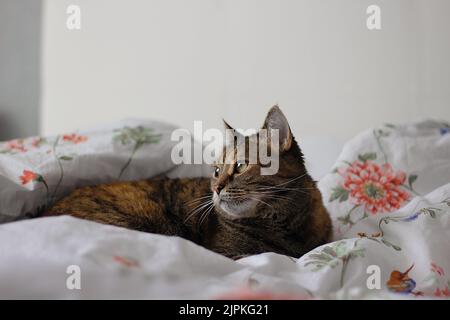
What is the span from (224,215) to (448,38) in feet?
3.57

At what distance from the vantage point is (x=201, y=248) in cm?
67

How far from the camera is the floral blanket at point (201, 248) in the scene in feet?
1.84

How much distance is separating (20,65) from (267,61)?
145 cm

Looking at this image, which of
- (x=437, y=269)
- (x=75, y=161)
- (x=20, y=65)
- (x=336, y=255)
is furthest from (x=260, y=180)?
(x=20, y=65)

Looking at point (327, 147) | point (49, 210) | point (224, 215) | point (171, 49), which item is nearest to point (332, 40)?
point (327, 147)

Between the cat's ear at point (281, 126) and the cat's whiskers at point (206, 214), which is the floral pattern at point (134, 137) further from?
the cat's ear at point (281, 126)

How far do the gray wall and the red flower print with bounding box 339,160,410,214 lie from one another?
5.35 ft

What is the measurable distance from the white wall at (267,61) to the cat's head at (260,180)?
256mm

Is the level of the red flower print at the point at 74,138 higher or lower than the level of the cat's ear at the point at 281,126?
lower

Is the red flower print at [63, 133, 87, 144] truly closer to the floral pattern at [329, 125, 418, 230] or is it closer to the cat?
the cat

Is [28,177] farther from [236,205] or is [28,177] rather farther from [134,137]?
[236,205]

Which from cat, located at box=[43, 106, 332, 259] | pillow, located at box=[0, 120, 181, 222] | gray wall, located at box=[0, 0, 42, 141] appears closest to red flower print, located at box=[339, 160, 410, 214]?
cat, located at box=[43, 106, 332, 259]

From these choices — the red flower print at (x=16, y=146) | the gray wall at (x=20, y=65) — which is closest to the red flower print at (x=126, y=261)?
the red flower print at (x=16, y=146)

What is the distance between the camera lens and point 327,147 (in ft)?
4.79
